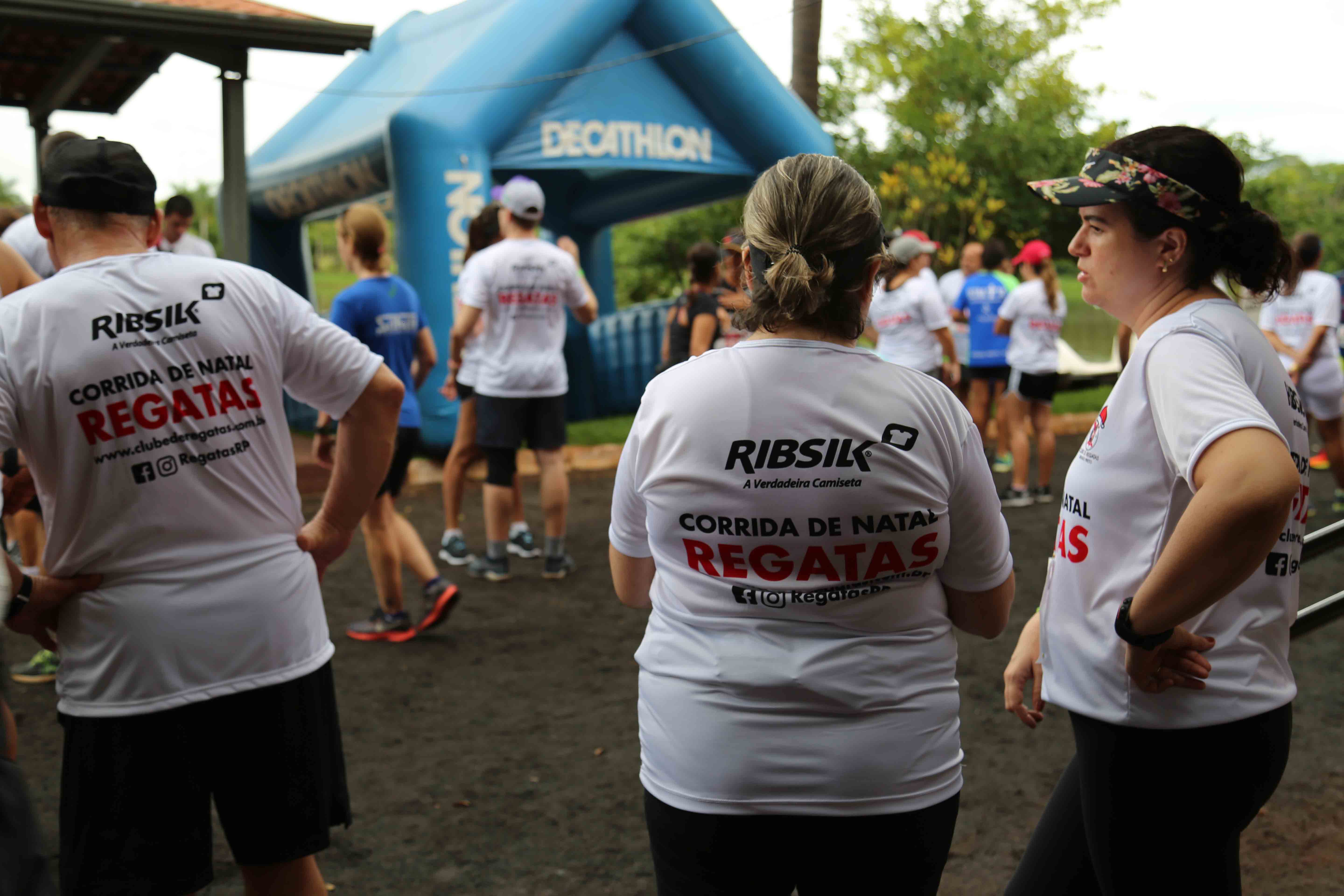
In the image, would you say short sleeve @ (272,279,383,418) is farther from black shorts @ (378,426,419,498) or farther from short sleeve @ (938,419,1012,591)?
black shorts @ (378,426,419,498)

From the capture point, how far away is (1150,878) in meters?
1.73

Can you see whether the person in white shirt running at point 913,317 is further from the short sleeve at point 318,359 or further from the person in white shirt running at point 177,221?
the short sleeve at point 318,359

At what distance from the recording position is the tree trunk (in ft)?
44.2

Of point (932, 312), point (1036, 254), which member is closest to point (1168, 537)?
point (932, 312)

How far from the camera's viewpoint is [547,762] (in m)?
3.83

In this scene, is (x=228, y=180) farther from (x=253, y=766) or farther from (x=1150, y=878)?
(x=1150, y=878)

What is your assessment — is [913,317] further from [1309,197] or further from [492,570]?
[1309,197]

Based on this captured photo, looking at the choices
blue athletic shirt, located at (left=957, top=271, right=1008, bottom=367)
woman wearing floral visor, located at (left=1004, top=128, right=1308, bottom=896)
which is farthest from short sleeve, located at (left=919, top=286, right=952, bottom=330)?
woman wearing floral visor, located at (left=1004, top=128, right=1308, bottom=896)

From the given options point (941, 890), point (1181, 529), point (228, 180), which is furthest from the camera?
point (228, 180)

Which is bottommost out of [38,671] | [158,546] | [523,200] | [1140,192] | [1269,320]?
[38,671]

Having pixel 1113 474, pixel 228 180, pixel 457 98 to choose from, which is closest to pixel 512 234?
pixel 228 180

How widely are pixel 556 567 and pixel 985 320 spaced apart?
433 cm

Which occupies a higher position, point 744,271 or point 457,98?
point 457,98

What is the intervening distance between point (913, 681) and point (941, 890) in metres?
1.68
